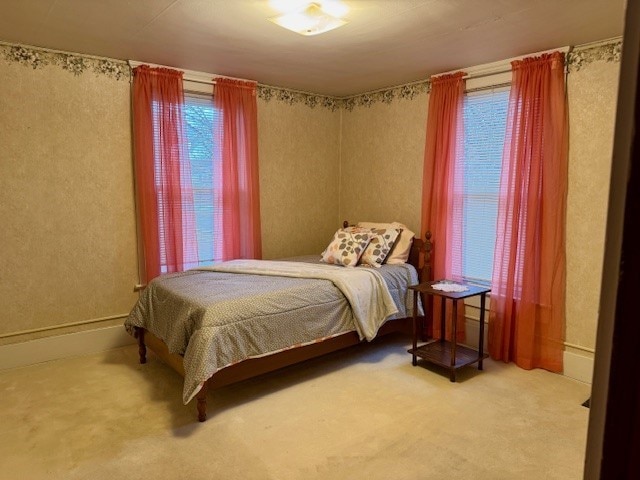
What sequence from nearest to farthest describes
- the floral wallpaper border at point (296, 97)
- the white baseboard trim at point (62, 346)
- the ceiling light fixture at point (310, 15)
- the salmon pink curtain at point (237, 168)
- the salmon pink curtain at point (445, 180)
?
the ceiling light fixture at point (310, 15)
the white baseboard trim at point (62, 346)
the salmon pink curtain at point (445, 180)
the salmon pink curtain at point (237, 168)
the floral wallpaper border at point (296, 97)

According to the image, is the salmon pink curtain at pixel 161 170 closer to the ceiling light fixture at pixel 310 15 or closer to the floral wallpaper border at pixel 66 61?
the floral wallpaper border at pixel 66 61

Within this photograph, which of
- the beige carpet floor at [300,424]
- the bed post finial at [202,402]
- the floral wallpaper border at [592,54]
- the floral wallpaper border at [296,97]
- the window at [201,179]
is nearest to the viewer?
the beige carpet floor at [300,424]

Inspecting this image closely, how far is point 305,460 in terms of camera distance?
221 cm

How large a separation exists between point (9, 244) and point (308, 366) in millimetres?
2395

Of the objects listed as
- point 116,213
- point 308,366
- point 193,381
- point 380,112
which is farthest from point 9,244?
point 380,112

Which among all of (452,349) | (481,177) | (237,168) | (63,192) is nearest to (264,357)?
Result: (452,349)

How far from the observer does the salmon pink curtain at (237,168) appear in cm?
398

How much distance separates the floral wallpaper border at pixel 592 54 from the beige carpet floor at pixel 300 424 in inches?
87.0

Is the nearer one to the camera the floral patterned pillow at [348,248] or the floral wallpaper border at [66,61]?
the floral wallpaper border at [66,61]

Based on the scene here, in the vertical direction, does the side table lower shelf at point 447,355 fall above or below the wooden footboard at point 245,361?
below

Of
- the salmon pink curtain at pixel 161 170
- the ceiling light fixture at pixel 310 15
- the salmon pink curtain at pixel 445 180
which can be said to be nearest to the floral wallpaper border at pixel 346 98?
the salmon pink curtain at pixel 445 180

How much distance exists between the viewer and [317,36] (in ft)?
9.41

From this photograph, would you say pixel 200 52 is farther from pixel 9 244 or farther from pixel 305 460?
pixel 305 460

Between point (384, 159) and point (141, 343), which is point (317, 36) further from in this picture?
point (141, 343)
